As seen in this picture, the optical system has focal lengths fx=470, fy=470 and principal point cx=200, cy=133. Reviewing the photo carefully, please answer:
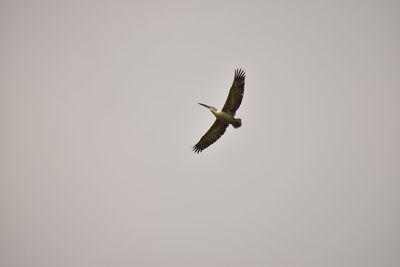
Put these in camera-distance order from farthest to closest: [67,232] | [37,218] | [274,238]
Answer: [37,218]
[67,232]
[274,238]

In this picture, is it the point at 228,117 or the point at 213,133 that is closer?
the point at 228,117

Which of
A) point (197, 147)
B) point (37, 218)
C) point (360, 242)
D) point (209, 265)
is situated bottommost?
point (197, 147)

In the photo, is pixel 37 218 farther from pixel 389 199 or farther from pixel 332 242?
pixel 389 199

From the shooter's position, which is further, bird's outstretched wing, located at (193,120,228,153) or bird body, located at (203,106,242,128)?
bird's outstretched wing, located at (193,120,228,153)

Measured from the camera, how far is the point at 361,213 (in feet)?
377

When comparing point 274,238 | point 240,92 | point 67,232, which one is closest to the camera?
point 240,92

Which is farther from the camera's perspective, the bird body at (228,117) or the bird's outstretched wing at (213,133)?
the bird's outstretched wing at (213,133)

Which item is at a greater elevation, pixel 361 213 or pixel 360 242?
pixel 361 213

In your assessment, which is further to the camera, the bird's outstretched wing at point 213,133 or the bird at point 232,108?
the bird's outstretched wing at point 213,133

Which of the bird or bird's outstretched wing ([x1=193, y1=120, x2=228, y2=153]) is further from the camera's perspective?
bird's outstretched wing ([x1=193, y1=120, x2=228, y2=153])

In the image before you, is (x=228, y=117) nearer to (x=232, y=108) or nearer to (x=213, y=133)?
(x=232, y=108)

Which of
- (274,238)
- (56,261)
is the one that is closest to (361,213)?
(274,238)

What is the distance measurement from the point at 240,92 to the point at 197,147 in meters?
4.46

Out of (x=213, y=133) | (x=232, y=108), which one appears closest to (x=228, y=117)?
(x=232, y=108)
